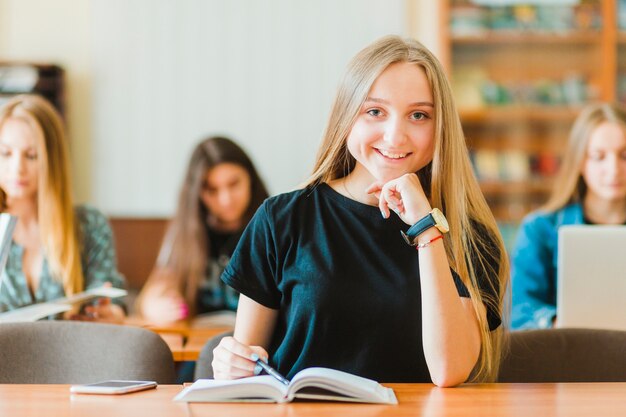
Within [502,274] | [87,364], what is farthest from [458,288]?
[87,364]

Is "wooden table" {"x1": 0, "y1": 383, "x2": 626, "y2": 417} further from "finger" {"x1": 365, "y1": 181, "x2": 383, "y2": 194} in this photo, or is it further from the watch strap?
"finger" {"x1": 365, "y1": 181, "x2": 383, "y2": 194}

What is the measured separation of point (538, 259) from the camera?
2975 mm

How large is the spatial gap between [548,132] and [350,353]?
3267mm

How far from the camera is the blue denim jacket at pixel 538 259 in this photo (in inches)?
115

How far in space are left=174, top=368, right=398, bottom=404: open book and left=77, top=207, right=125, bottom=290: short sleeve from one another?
1.54 meters

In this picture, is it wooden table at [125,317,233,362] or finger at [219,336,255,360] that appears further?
wooden table at [125,317,233,362]

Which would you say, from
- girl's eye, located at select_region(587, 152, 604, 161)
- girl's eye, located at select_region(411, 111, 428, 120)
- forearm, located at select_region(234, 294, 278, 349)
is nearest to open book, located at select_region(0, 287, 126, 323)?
forearm, located at select_region(234, 294, 278, 349)

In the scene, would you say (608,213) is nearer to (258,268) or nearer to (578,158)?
(578,158)

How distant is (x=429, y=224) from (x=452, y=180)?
0.17 metres

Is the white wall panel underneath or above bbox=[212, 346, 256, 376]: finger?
above

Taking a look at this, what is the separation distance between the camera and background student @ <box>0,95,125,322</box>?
2.70 meters

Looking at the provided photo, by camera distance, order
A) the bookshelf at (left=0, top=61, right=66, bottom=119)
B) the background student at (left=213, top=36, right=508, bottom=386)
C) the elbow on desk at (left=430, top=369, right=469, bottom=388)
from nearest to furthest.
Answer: the elbow on desk at (left=430, top=369, right=469, bottom=388) < the background student at (left=213, top=36, right=508, bottom=386) < the bookshelf at (left=0, top=61, right=66, bottom=119)

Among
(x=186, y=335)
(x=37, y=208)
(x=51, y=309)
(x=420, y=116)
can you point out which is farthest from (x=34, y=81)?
(x=420, y=116)

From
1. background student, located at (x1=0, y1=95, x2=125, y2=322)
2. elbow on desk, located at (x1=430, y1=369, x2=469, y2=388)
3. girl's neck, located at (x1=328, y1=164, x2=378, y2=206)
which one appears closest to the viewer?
elbow on desk, located at (x1=430, y1=369, x2=469, y2=388)
